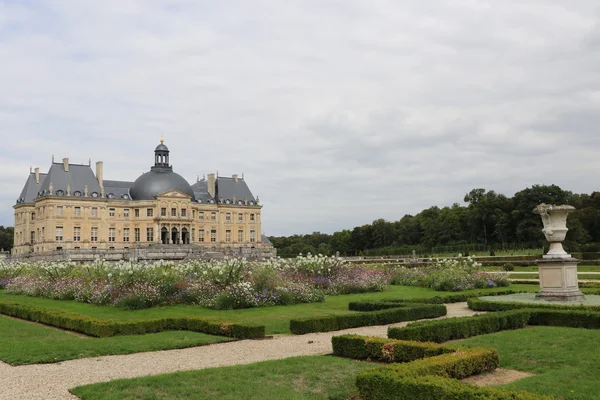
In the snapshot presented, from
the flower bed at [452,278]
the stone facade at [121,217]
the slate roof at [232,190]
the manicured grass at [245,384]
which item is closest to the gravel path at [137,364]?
the manicured grass at [245,384]

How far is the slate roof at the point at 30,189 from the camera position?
6739 cm

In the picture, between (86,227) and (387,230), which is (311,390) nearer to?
(86,227)

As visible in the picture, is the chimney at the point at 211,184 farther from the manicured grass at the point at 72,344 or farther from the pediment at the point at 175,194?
the manicured grass at the point at 72,344

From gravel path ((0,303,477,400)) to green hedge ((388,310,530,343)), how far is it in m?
1.62

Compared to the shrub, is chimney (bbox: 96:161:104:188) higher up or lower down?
higher up

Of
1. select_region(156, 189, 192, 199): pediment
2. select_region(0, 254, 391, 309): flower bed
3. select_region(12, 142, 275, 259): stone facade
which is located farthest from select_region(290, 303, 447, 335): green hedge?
select_region(156, 189, 192, 199): pediment

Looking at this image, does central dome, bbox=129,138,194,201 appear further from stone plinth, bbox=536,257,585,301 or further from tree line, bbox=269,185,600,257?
stone plinth, bbox=536,257,585,301

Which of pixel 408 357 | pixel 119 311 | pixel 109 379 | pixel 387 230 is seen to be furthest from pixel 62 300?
pixel 387 230

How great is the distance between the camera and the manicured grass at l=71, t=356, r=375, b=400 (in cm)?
745

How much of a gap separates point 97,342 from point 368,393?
711 cm

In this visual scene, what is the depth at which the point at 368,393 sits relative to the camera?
714cm

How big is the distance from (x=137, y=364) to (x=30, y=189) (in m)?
65.4

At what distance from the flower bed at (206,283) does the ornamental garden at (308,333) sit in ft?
0.19

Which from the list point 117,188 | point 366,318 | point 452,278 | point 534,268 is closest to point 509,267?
point 534,268
